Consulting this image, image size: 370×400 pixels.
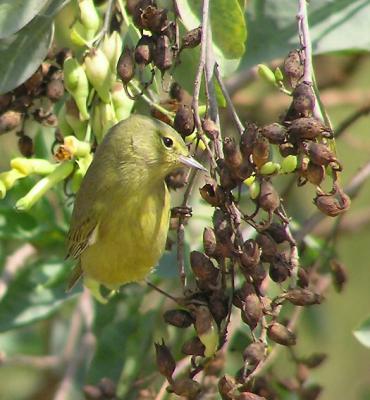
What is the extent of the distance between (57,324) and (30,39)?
181cm

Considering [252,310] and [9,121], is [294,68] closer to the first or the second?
[252,310]

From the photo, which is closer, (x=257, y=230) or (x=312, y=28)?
(x=257, y=230)

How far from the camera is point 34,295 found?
3.83 meters

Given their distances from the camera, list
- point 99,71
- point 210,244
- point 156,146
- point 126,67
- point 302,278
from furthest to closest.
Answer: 1. point 156,146
2. point 99,71
3. point 126,67
4. point 302,278
5. point 210,244

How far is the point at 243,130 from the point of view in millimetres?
2484

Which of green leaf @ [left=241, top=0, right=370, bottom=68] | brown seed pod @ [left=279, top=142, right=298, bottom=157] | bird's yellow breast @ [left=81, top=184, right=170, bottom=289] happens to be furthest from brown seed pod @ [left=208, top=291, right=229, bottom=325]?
green leaf @ [left=241, top=0, right=370, bottom=68]

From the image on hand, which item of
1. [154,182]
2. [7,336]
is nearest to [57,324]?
[7,336]

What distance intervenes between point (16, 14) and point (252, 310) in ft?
3.09

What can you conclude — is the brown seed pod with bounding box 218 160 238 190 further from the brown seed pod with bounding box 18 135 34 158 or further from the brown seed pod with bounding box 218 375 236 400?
the brown seed pod with bounding box 18 135 34 158

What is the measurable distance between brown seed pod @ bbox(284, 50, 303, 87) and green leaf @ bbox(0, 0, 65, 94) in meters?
0.73

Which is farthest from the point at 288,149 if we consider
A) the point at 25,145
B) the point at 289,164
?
the point at 25,145

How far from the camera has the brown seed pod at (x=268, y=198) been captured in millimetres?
2449

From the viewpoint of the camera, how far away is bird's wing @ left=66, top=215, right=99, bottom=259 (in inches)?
130

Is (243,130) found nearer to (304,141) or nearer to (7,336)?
(304,141)
